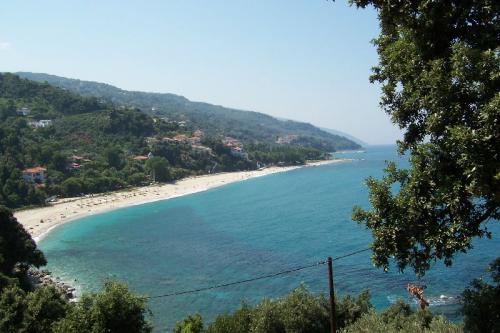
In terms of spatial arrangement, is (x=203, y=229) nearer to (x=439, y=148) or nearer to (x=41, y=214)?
(x=41, y=214)

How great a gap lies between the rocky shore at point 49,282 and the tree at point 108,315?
75.8 feet

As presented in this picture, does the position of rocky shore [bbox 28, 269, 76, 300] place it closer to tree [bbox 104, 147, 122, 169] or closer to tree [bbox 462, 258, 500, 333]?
tree [bbox 462, 258, 500, 333]

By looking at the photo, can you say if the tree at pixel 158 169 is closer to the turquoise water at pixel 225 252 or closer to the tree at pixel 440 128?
the turquoise water at pixel 225 252

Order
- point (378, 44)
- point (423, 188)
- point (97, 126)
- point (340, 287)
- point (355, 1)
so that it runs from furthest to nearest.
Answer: point (97, 126), point (340, 287), point (378, 44), point (355, 1), point (423, 188)

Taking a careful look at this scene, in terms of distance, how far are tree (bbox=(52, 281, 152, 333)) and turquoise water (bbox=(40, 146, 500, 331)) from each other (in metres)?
15.0

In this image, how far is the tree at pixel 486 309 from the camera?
9.72 m

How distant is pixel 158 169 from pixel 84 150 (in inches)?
1155

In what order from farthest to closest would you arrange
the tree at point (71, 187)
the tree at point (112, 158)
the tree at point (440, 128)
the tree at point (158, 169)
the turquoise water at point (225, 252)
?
the tree at point (112, 158)
the tree at point (158, 169)
the tree at point (71, 187)
the turquoise water at point (225, 252)
the tree at point (440, 128)

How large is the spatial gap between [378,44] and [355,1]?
138cm

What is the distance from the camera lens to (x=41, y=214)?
85.9 meters

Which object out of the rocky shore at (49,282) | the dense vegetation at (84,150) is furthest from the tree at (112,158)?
the rocky shore at (49,282)

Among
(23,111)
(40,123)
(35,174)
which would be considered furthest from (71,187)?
(23,111)

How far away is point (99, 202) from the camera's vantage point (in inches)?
4003

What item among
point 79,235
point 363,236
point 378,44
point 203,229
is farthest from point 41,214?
point 378,44
